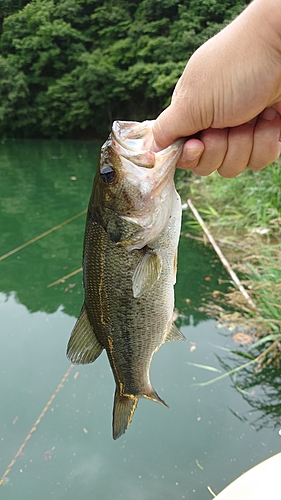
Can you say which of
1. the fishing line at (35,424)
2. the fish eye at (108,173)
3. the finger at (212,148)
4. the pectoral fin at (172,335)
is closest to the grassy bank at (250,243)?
the fishing line at (35,424)

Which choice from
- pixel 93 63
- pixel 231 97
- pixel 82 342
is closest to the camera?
pixel 231 97

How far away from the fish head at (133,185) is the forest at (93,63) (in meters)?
15.4

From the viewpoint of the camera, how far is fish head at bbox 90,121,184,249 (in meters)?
1.22

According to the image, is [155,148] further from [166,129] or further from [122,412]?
[122,412]

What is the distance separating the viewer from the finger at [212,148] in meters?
1.32

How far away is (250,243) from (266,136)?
147 inches

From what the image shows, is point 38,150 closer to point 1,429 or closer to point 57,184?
point 57,184

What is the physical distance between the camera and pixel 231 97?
1148 mm

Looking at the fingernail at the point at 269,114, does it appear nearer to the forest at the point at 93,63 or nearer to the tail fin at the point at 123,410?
the tail fin at the point at 123,410

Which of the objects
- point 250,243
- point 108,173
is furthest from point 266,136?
point 250,243

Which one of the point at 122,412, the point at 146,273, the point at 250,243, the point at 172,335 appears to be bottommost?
the point at 250,243

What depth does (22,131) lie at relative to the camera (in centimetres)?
2227

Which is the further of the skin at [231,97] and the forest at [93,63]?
the forest at [93,63]

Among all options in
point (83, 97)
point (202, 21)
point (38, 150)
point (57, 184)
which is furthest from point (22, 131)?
point (57, 184)
